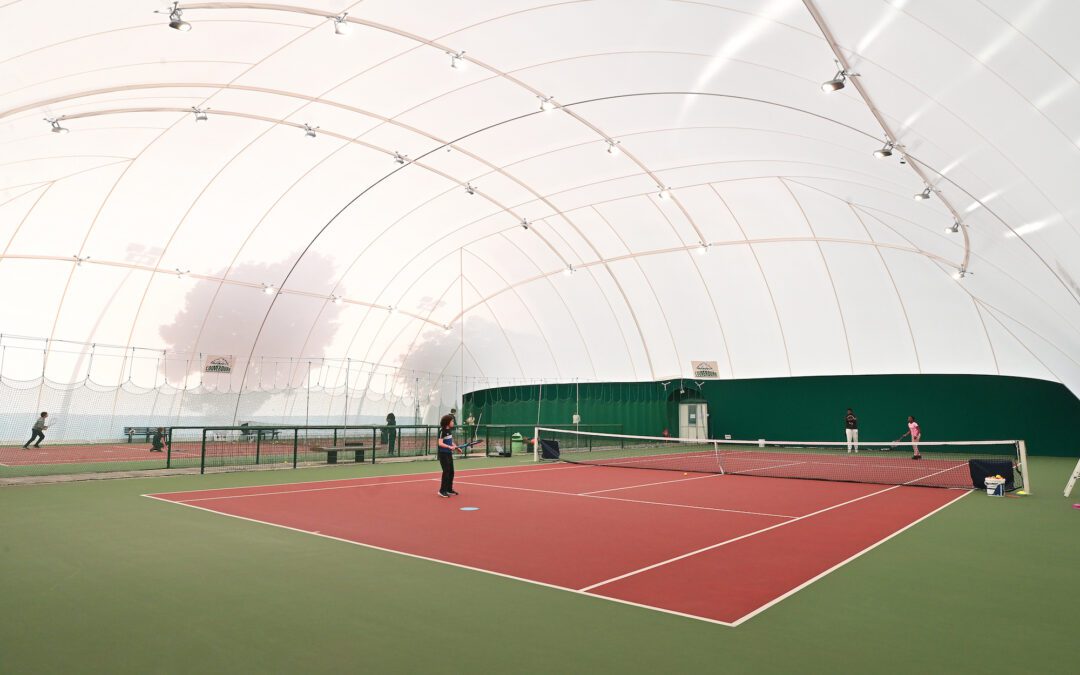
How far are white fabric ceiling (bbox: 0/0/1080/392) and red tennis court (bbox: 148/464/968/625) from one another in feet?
19.6

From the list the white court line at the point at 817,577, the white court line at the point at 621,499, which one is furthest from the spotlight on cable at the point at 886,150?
the white court line at the point at 621,499

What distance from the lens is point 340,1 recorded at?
1445cm

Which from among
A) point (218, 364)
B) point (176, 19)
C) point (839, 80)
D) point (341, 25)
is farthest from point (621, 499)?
point (218, 364)

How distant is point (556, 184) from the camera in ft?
83.8

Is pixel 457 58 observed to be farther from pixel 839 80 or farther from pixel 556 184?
pixel 556 184

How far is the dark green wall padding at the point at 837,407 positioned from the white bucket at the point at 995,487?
61.0ft

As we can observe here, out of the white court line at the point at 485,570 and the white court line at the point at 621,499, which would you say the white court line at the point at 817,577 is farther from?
the white court line at the point at 621,499

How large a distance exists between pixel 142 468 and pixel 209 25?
427 inches

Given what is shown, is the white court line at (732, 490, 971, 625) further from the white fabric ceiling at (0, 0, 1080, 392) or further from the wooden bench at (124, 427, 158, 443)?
the wooden bench at (124, 427, 158, 443)

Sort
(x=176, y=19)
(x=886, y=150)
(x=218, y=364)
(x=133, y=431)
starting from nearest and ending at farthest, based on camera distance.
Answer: (x=176, y=19) < (x=886, y=150) < (x=133, y=431) < (x=218, y=364)

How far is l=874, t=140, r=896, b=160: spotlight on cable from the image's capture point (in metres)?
15.0

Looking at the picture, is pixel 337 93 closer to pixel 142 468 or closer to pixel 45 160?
pixel 45 160

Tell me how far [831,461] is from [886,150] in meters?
12.4

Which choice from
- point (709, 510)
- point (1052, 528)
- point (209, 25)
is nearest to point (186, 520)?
point (709, 510)
